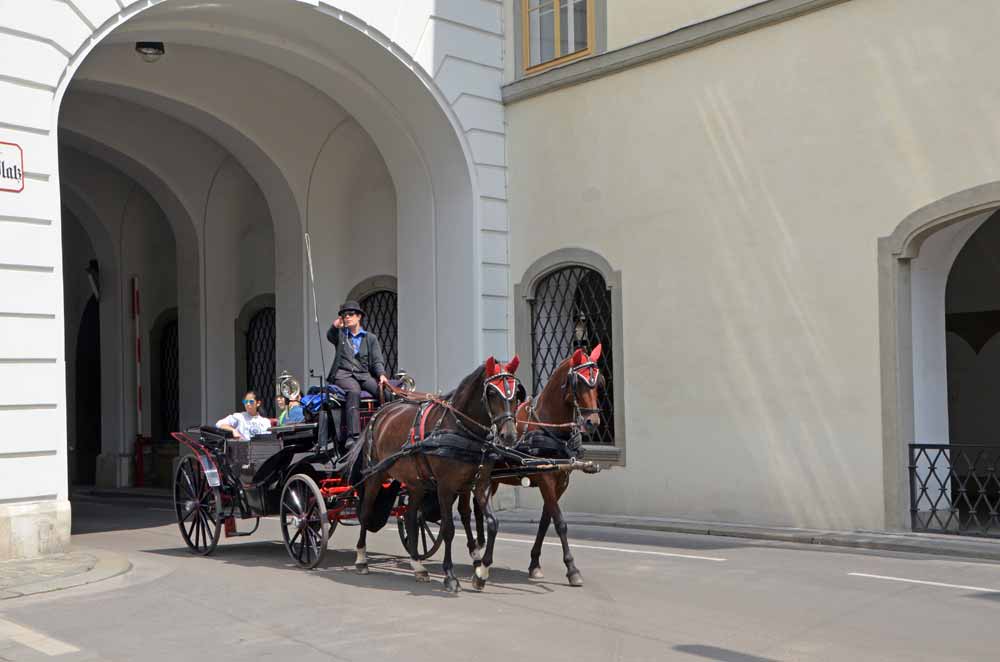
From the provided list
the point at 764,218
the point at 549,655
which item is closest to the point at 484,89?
the point at 764,218

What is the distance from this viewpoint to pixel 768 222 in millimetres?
13188

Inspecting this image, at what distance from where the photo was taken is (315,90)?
17.4 meters

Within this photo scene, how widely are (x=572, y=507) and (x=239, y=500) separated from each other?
18.4 ft

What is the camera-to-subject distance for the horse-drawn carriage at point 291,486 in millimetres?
10172

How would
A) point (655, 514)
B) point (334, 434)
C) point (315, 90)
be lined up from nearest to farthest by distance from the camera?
point (334, 434), point (655, 514), point (315, 90)

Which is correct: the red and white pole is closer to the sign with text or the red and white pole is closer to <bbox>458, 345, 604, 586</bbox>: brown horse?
the sign with text

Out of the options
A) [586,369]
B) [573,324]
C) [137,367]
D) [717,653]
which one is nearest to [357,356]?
[586,369]

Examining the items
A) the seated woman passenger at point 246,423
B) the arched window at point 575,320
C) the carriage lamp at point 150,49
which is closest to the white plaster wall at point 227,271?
the carriage lamp at point 150,49

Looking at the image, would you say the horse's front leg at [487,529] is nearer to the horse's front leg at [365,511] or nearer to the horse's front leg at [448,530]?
the horse's front leg at [448,530]

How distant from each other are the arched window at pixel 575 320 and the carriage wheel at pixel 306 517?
214 inches

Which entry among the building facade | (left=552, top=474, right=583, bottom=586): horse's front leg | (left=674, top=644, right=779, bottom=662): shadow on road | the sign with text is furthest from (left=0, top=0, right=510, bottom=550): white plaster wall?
(left=674, top=644, right=779, bottom=662): shadow on road

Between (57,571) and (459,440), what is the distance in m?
3.94

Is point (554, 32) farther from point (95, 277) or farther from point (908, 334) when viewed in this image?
point (95, 277)

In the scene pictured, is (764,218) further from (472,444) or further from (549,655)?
(549,655)
